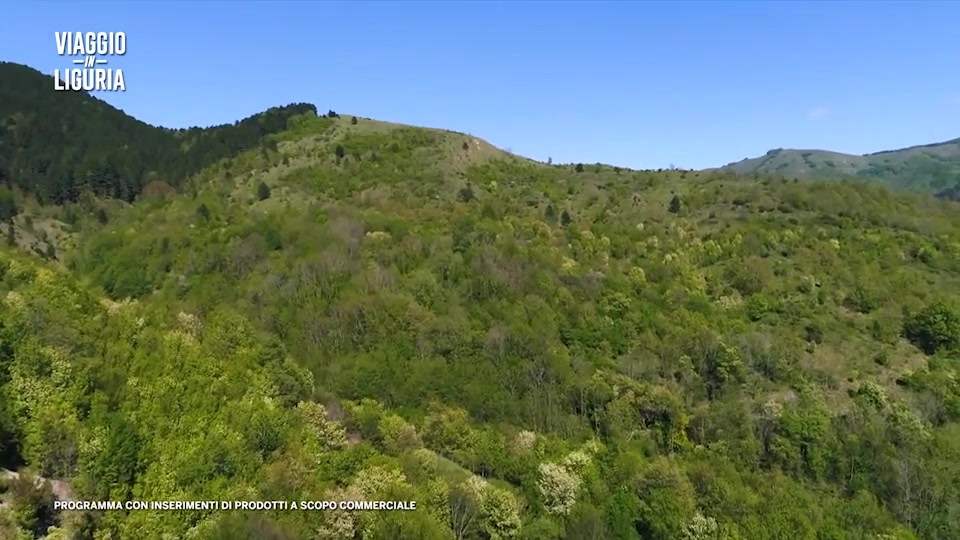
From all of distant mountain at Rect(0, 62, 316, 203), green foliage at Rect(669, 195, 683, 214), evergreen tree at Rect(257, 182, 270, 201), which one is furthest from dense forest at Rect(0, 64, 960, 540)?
distant mountain at Rect(0, 62, 316, 203)

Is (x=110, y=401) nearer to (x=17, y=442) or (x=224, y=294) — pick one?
(x=17, y=442)

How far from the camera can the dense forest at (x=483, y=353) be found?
49.9 metres

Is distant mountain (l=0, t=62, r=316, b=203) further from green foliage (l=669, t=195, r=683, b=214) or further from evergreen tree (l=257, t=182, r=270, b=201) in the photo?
green foliage (l=669, t=195, r=683, b=214)

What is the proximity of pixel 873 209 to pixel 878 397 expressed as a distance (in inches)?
2793

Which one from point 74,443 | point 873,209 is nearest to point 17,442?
point 74,443

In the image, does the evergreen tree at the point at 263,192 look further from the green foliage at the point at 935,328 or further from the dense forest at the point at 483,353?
the green foliage at the point at 935,328

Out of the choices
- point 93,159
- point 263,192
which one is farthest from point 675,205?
point 93,159

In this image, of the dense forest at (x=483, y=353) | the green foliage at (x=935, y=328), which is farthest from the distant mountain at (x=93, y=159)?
the green foliage at (x=935, y=328)

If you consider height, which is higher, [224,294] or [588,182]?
[588,182]

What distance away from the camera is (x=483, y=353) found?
318 feet

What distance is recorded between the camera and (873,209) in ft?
Result: 479

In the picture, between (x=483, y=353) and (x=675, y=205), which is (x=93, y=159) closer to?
(x=483, y=353)

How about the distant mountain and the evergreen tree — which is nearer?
the evergreen tree

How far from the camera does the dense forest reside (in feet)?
164
